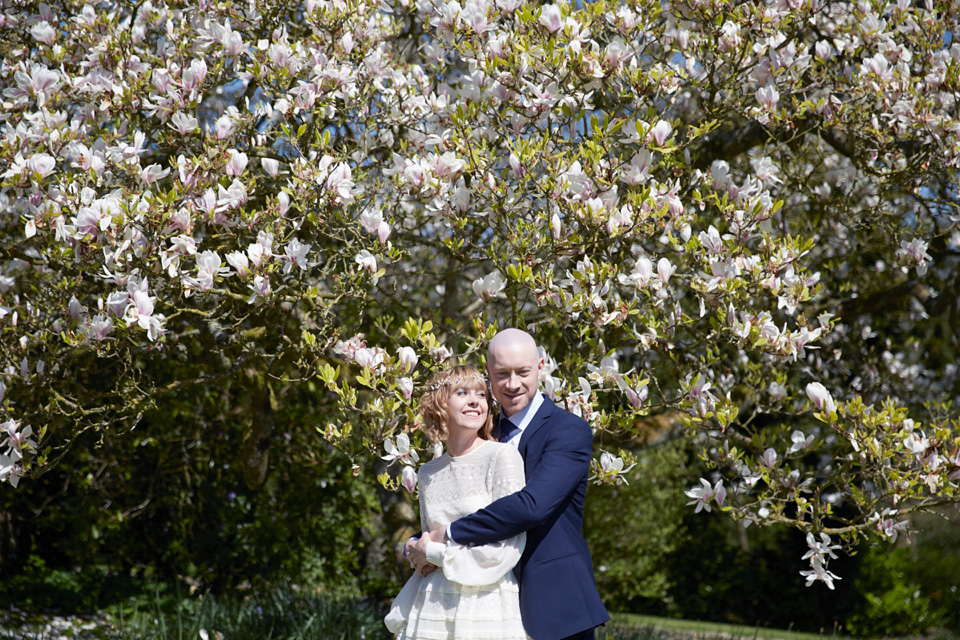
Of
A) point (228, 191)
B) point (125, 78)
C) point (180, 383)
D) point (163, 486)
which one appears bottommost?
point (163, 486)

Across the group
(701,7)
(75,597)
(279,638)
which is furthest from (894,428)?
(75,597)

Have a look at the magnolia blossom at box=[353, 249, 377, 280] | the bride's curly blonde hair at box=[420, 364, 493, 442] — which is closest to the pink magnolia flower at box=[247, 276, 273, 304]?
the magnolia blossom at box=[353, 249, 377, 280]

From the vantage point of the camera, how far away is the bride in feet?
7.41

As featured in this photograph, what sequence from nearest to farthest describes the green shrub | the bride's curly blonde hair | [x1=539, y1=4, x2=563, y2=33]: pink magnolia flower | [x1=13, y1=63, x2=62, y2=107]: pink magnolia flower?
the bride's curly blonde hair → [x1=539, y1=4, x2=563, y2=33]: pink magnolia flower → [x1=13, y1=63, x2=62, y2=107]: pink magnolia flower → the green shrub

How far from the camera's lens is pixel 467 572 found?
7.35ft

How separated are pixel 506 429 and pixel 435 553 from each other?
455 millimetres

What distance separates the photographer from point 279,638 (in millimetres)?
5039

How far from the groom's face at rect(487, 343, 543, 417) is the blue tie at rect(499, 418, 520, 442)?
42 mm

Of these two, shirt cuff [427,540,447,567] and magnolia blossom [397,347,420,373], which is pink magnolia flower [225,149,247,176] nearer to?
magnolia blossom [397,347,420,373]

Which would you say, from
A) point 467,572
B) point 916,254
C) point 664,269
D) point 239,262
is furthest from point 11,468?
point 916,254

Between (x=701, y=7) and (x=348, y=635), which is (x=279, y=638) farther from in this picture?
(x=701, y=7)

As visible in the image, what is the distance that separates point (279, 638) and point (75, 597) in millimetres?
3737

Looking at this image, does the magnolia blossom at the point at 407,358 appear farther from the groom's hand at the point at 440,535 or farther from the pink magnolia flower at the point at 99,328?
the pink magnolia flower at the point at 99,328

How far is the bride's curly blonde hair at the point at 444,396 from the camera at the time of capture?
2.45 m
